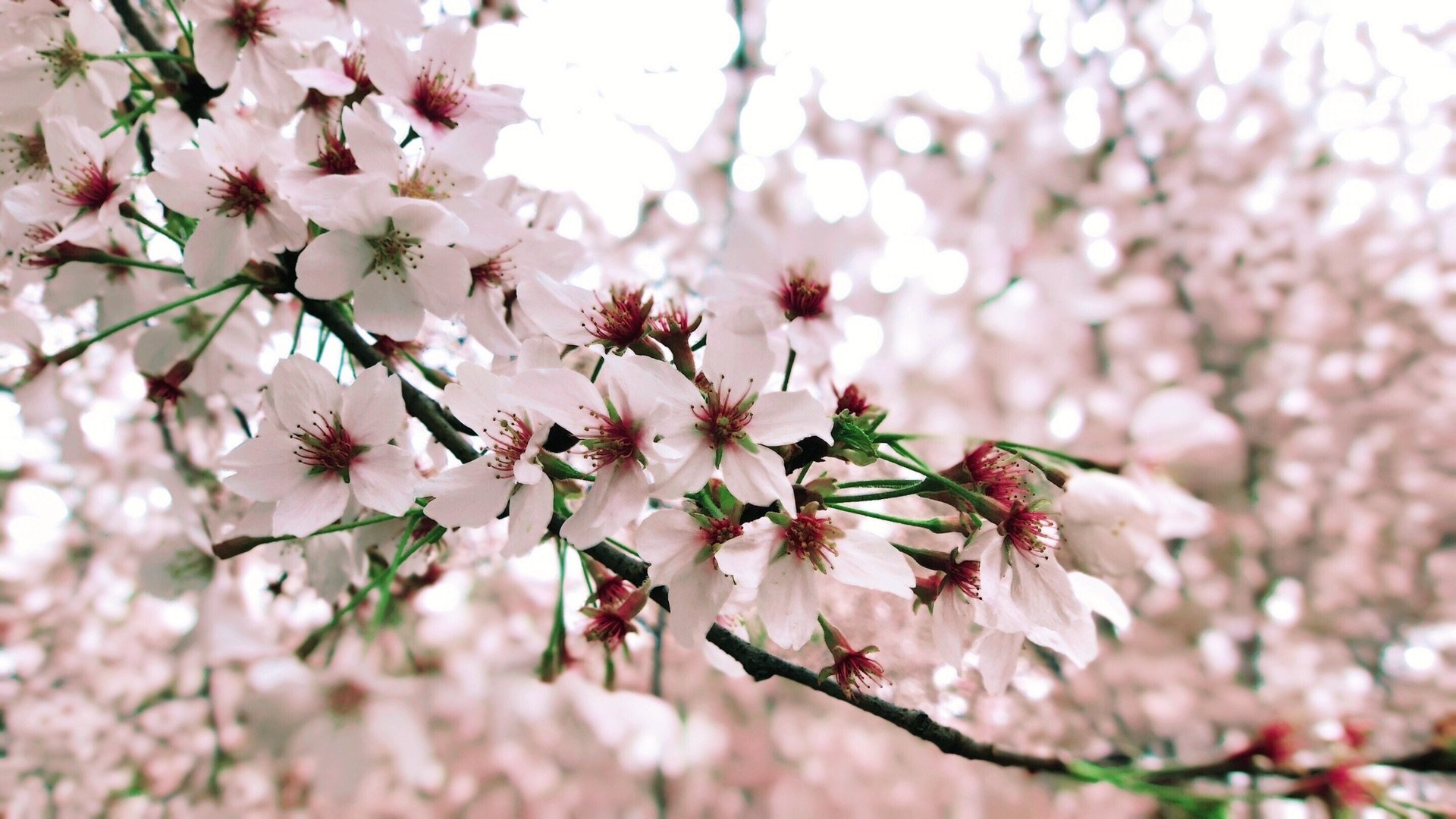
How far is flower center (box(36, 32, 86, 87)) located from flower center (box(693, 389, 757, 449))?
73 centimetres

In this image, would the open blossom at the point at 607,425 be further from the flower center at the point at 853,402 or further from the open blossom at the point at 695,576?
the flower center at the point at 853,402

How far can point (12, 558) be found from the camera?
10.5ft

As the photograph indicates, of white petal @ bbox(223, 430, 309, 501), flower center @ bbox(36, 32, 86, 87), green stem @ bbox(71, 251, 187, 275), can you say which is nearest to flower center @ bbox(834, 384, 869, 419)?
white petal @ bbox(223, 430, 309, 501)

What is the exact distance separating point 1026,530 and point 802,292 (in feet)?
0.90

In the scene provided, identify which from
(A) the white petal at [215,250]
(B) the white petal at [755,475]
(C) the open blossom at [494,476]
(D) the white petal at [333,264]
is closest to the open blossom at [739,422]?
(B) the white petal at [755,475]

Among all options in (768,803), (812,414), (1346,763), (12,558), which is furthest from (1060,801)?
(12,558)

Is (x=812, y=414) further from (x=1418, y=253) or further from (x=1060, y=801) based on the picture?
(x=1418, y=253)

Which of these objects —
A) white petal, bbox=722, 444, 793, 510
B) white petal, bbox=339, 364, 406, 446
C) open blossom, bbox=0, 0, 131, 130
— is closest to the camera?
white petal, bbox=722, 444, 793, 510

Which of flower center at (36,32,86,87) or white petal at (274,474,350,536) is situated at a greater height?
flower center at (36,32,86,87)

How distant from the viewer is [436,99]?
0.71 meters

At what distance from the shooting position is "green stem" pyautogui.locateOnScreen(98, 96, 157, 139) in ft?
2.45

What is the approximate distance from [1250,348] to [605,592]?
171 inches

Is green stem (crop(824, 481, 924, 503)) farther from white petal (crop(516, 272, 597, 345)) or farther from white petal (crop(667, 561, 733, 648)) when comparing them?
white petal (crop(516, 272, 597, 345))

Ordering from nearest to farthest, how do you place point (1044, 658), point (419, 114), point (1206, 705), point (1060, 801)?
point (419, 114) < point (1044, 658) < point (1060, 801) < point (1206, 705)
